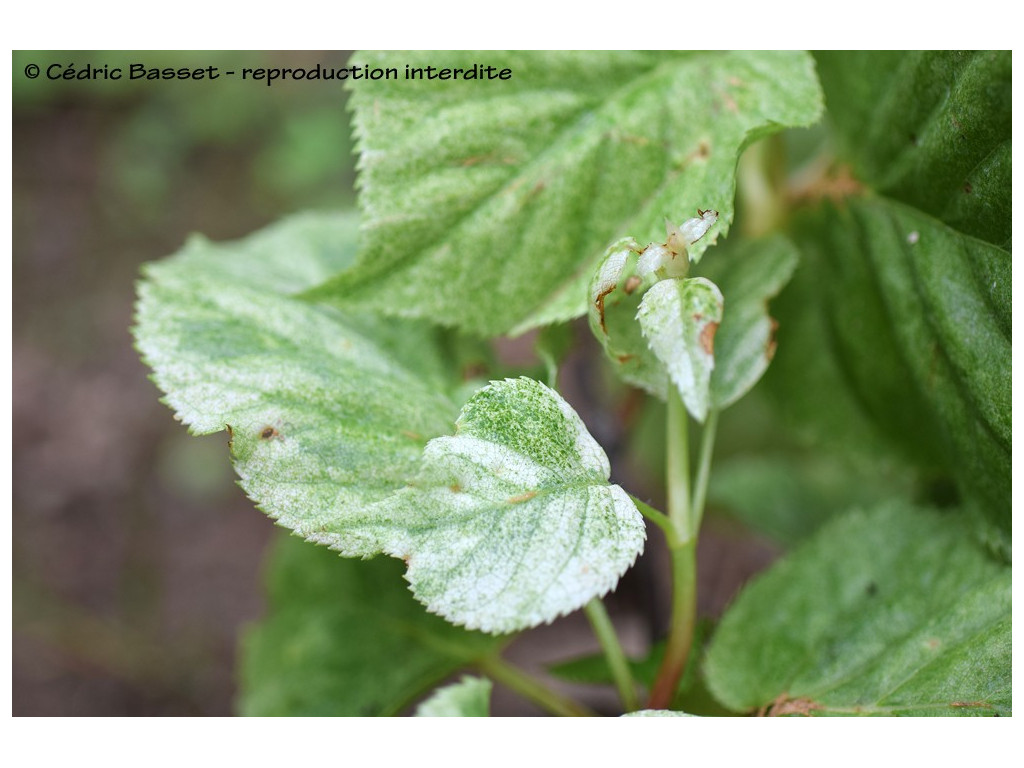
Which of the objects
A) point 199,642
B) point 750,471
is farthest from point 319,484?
point 199,642

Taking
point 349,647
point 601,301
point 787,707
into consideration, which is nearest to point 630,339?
point 601,301

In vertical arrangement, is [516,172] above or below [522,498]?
above

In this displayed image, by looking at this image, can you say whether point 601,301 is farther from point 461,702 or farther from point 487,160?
point 461,702

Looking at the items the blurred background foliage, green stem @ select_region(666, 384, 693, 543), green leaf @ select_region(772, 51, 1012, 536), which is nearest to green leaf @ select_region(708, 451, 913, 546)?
green leaf @ select_region(772, 51, 1012, 536)

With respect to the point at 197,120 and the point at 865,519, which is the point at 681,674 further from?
the point at 197,120

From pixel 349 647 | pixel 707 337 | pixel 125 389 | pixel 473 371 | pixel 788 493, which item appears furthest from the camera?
pixel 125 389
